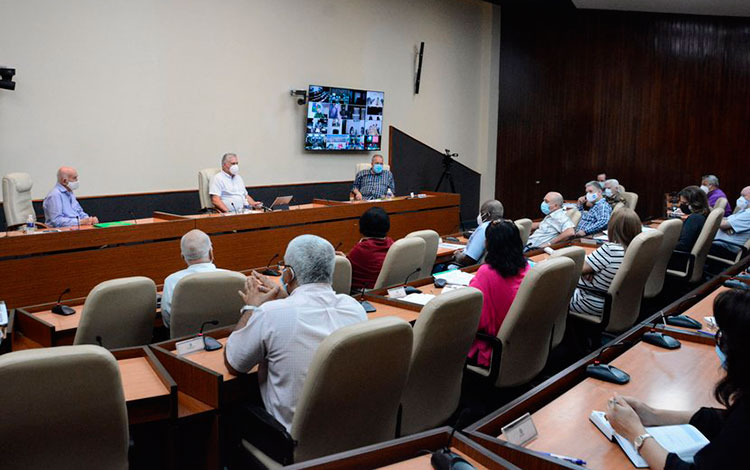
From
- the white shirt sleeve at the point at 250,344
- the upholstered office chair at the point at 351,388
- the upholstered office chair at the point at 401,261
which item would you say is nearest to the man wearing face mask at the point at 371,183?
the upholstered office chair at the point at 401,261

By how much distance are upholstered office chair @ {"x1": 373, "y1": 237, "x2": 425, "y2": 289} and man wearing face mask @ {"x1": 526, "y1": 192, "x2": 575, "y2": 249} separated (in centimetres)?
210

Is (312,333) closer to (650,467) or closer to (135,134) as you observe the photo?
(650,467)

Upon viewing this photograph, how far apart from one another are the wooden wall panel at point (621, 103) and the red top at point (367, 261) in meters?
8.29

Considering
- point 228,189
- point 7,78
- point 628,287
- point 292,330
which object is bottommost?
point 628,287

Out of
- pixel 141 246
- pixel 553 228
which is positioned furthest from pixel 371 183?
pixel 141 246

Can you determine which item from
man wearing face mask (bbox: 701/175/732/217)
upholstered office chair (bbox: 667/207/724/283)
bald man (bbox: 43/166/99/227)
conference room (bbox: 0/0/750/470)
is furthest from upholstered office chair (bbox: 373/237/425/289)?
man wearing face mask (bbox: 701/175/732/217)

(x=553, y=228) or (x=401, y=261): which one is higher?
(x=553, y=228)

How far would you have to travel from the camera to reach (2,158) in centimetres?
640

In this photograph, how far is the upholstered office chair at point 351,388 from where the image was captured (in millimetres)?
1986

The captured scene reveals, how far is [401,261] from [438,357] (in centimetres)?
167

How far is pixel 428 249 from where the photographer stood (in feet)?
16.1

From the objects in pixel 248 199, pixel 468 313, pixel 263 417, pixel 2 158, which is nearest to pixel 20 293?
pixel 2 158

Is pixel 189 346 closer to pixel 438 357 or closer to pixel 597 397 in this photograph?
pixel 438 357

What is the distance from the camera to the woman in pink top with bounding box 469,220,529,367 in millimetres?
3242
